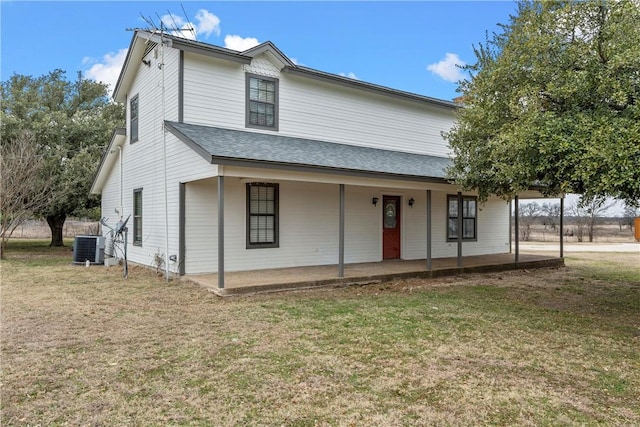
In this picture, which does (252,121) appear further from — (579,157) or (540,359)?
(540,359)

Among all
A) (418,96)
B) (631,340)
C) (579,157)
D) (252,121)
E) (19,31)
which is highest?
(19,31)

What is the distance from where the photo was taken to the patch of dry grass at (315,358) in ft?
11.3

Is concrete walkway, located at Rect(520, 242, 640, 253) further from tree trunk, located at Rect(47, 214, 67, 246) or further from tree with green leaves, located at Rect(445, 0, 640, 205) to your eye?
tree trunk, located at Rect(47, 214, 67, 246)

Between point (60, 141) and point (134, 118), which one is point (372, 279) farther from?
point (60, 141)

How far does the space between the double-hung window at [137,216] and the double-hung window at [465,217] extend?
32.9 ft

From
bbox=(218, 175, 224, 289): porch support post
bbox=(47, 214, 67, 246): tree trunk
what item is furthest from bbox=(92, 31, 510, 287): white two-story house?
bbox=(47, 214, 67, 246): tree trunk

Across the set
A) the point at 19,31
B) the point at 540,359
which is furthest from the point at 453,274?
the point at 19,31

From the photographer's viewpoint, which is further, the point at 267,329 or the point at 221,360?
the point at 267,329

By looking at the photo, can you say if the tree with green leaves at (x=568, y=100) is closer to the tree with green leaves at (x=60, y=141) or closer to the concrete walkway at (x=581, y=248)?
the concrete walkway at (x=581, y=248)

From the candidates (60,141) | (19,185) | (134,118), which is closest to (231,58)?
(134,118)

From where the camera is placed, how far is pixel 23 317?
6.35 metres

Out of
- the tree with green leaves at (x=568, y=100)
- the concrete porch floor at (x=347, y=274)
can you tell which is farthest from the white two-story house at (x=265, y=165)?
the tree with green leaves at (x=568, y=100)

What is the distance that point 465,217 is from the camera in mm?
15125

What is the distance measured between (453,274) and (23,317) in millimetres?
9674
